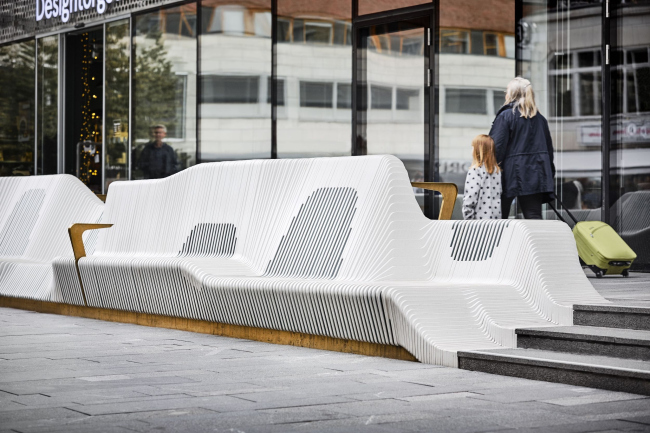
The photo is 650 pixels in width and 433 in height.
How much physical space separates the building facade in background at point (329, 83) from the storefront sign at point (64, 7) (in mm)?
41

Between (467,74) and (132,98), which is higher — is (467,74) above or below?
below

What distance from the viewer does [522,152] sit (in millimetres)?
10109

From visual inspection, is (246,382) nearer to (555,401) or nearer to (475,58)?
(555,401)

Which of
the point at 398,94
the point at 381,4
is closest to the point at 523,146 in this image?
the point at 398,94

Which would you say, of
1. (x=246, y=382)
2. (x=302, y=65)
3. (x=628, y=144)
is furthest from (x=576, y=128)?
(x=246, y=382)

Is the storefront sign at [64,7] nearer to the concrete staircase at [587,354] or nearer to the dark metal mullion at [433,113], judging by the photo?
the dark metal mullion at [433,113]

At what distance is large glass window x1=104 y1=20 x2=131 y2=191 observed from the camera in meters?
19.1

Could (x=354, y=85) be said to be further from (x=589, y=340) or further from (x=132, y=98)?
(x=589, y=340)

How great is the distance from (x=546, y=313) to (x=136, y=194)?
467 centimetres

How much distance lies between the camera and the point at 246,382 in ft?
18.8

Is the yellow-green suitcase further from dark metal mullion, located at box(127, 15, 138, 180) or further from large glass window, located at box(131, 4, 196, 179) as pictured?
dark metal mullion, located at box(127, 15, 138, 180)

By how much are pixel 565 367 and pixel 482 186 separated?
4.48 m

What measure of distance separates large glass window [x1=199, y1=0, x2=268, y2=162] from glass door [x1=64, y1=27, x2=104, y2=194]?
11.3 feet

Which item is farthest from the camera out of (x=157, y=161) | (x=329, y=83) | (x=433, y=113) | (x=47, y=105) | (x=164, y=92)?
(x=47, y=105)
